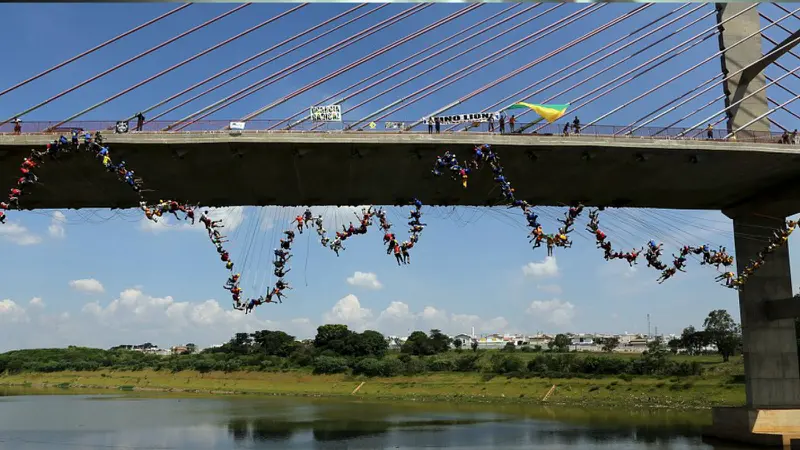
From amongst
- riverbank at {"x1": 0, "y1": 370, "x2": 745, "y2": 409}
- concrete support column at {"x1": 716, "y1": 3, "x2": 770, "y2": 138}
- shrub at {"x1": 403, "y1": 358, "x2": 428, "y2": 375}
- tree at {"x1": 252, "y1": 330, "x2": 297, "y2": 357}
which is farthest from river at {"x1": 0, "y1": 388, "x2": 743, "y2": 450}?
tree at {"x1": 252, "y1": 330, "x2": 297, "y2": 357}

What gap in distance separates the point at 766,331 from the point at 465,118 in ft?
45.7

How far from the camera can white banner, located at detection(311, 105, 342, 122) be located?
63.1ft

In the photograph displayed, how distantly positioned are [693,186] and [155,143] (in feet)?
56.8

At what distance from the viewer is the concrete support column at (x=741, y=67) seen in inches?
916

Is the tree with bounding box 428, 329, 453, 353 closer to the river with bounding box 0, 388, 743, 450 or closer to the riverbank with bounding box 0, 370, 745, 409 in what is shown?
the riverbank with bounding box 0, 370, 745, 409

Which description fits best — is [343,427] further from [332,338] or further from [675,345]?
[675,345]

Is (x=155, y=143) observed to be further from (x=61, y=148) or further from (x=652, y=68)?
(x=652, y=68)

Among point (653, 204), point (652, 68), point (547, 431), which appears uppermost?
point (652, 68)

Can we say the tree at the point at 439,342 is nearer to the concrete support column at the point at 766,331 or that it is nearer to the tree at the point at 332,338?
the tree at the point at 332,338

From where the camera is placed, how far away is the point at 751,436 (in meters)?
22.8

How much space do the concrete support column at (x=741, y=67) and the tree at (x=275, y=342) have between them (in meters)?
53.8

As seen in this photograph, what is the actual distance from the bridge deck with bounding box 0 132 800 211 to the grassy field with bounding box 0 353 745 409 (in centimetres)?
1922

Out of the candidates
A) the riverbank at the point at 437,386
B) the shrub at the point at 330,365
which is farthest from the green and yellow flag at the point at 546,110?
the shrub at the point at 330,365

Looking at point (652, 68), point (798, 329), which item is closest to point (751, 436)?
point (652, 68)
